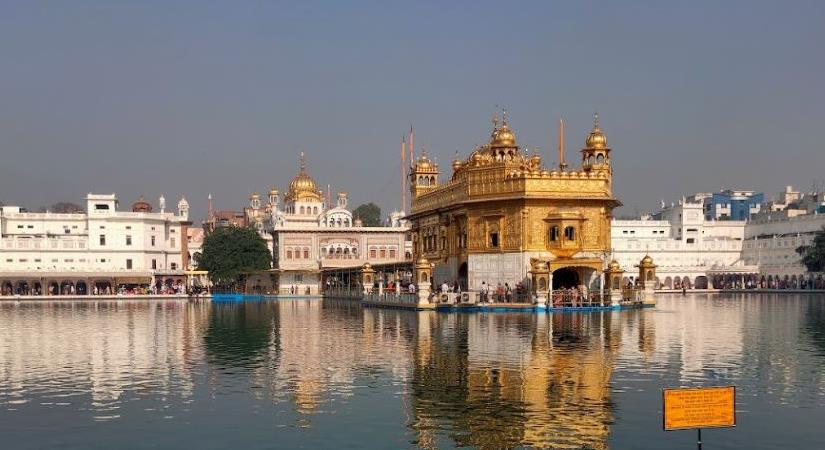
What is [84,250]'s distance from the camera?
84938 mm

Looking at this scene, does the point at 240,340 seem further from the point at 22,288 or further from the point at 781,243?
the point at 781,243

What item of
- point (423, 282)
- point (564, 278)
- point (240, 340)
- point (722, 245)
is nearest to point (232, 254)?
point (564, 278)

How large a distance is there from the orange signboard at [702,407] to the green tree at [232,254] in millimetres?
73126

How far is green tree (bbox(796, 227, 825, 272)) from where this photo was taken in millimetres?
82938

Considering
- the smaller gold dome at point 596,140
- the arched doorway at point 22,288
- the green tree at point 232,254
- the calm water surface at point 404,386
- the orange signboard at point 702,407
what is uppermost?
the smaller gold dome at point 596,140

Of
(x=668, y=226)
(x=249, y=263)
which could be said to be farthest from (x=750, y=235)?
(x=249, y=263)

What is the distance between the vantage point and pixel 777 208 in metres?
110

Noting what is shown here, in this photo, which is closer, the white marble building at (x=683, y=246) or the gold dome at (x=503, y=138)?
the gold dome at (x=503, y=138)

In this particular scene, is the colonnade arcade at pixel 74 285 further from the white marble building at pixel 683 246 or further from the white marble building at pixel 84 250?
the white marble building at pixel 683 246

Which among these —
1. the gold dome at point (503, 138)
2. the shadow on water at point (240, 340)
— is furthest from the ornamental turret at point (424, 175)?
the shadow on water at point (240, 340)

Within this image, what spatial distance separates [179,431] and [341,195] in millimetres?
84728

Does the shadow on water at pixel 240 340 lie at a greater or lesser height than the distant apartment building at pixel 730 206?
lesser

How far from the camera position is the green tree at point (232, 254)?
82.6 meters

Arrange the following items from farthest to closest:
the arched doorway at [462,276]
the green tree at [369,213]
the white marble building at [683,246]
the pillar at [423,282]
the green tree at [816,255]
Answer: the green tree at [369,213] → the white marble building at [683,246] → the green tree at [816,255] → the arched doorway at [462,276] → the pillar at [423,282]
